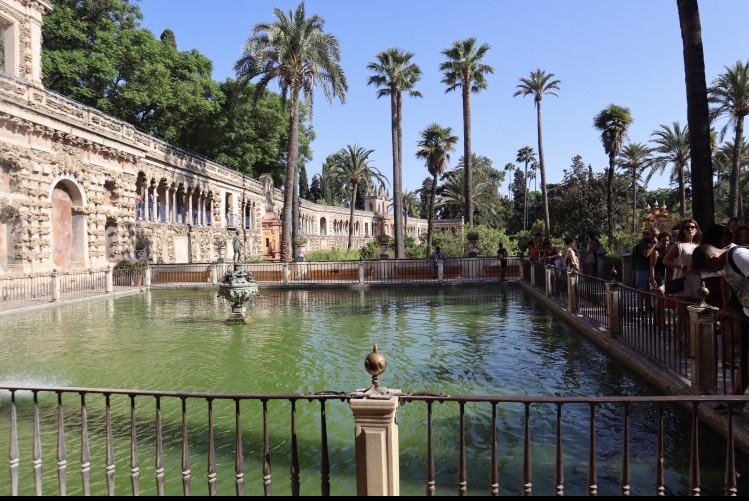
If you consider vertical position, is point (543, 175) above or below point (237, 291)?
above

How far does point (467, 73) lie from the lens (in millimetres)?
36812

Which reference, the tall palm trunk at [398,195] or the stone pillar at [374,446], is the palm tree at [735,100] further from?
the stone pillar at [374,446]

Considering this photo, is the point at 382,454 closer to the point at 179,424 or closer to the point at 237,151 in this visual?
the point at 179,424

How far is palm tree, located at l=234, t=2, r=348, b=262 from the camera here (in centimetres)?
2909

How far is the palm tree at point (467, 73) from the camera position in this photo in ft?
115

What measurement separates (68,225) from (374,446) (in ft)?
88.0

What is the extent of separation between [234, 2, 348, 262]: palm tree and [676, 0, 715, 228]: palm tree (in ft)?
70.0

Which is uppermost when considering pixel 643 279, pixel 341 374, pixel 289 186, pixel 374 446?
pixel 289 186

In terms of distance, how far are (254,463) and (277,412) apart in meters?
1.57

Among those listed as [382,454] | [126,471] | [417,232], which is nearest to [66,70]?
[126,471]

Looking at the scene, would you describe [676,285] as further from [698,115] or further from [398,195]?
[398,195]

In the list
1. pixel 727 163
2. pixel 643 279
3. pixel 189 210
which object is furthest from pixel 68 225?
pixel 727 163

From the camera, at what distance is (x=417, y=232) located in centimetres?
8538

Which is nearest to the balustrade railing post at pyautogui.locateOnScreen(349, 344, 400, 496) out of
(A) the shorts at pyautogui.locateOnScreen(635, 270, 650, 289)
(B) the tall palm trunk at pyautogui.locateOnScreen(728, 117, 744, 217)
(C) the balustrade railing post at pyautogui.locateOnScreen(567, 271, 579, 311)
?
(A) the shorts at pyautogui.locateOnScreen(635, 270, 650, 289)
